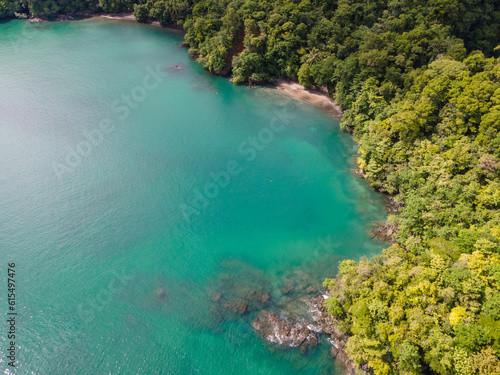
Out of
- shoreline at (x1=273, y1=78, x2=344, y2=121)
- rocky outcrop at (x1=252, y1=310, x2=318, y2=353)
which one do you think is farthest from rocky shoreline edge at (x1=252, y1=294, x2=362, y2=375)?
shoreline at (x1=273, y1=78, x2=344, y2=121)

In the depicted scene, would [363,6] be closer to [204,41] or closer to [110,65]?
[204,41]

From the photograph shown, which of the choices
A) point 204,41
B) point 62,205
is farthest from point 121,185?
point 204,41

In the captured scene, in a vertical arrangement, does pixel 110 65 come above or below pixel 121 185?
above

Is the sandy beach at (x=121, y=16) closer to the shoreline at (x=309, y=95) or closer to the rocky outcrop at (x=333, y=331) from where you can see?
the shoreline at (x=309, y=95)

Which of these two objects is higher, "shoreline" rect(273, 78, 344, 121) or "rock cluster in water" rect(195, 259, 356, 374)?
"shoreline" rect(273, 78, 344, 121)

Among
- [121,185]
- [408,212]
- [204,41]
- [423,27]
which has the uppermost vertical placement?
[423,27]

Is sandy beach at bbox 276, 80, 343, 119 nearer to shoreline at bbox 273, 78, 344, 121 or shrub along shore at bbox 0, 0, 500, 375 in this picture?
shoreline at bbox 273, 78, 344, 121

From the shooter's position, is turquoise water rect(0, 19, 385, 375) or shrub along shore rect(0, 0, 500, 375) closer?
shrub along shore rect(0, 0, 500, 375)
